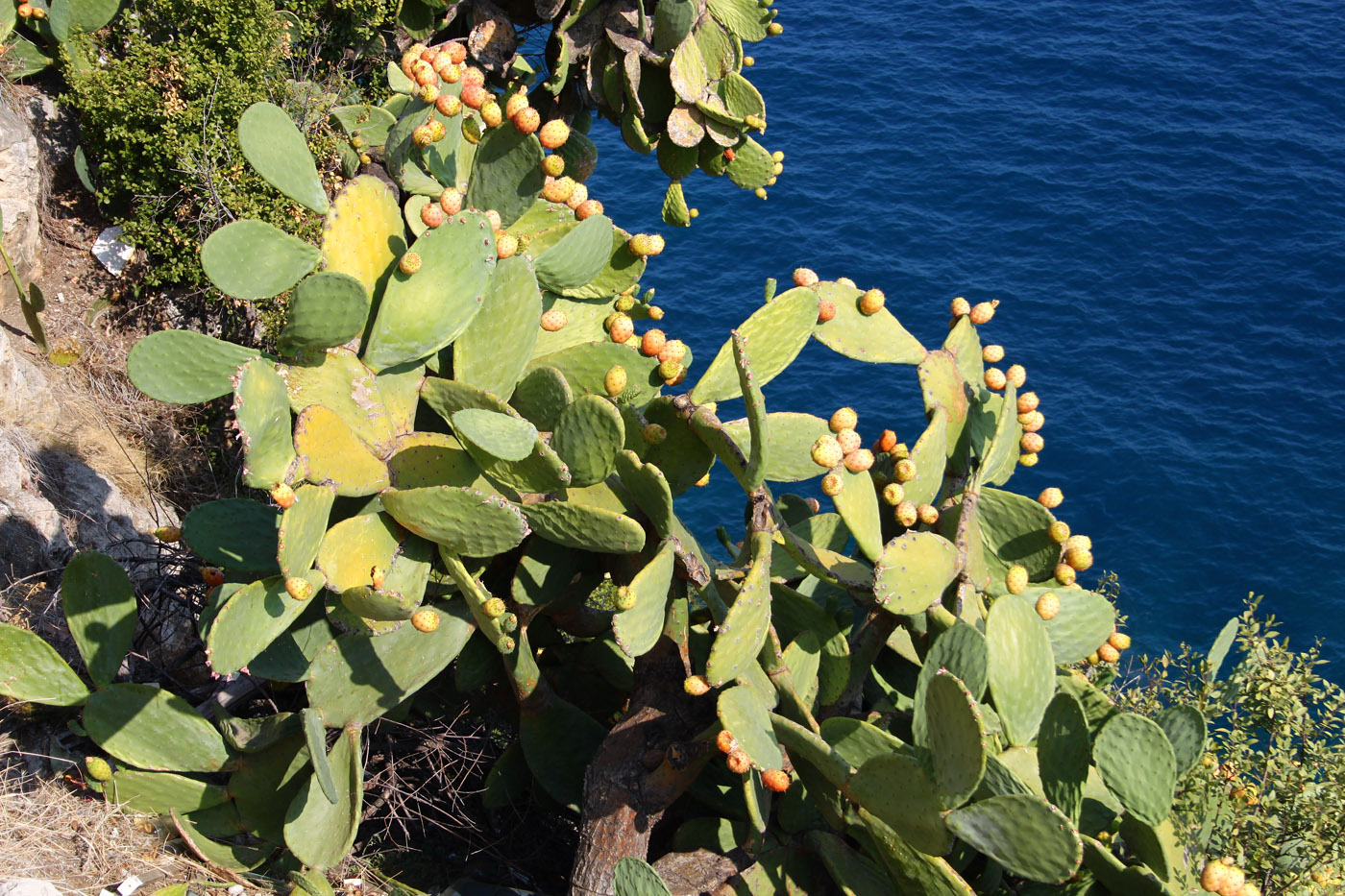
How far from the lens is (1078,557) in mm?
2723

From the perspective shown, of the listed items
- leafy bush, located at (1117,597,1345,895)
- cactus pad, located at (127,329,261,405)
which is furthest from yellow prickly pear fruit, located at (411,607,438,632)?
leafy bush, located at (1117,597,1345,895)

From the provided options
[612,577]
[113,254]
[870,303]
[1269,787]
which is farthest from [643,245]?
[113,254]

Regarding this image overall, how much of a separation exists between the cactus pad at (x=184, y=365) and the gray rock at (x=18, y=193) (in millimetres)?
5245

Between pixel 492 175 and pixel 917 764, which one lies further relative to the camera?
pixel 492 175

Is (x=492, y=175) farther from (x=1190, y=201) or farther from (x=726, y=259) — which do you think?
(x=1190, y=201)

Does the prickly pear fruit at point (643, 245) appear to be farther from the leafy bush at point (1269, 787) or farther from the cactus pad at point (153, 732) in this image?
the leafy bush at point (1269, 787)

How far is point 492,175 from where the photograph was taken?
9.46ft

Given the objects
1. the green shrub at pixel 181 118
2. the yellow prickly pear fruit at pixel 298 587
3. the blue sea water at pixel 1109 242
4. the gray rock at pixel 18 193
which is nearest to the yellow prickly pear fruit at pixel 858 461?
the yellow prickly pear fruit at pixel 298 587

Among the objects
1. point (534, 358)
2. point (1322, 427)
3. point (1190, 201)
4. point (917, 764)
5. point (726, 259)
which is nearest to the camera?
point (917, 764)

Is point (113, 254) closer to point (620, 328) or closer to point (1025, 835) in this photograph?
point (620, 328)

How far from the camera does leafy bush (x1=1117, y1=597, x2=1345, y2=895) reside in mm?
3195

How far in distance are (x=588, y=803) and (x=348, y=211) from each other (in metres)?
1.66

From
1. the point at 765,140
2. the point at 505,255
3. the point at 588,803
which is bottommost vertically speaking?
the point at 765,140

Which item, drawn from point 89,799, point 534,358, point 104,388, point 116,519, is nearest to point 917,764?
point 534,358
